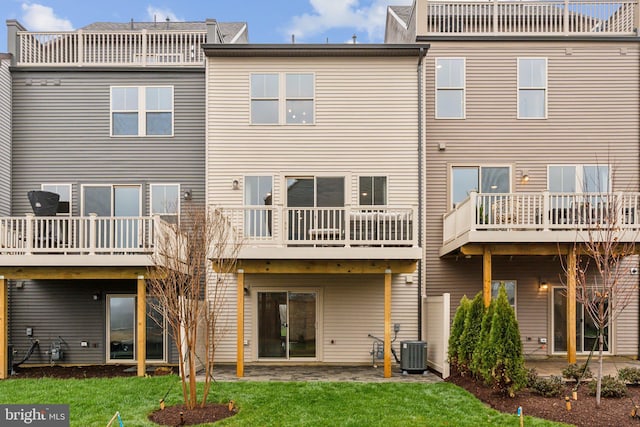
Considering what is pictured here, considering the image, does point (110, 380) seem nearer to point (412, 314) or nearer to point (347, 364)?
point (347, 364)

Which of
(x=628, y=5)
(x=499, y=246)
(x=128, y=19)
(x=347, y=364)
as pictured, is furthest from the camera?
(x=128, y=19)

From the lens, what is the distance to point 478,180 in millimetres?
12789

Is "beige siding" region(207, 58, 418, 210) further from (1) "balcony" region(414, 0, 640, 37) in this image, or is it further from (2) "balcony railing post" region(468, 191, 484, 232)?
(2) "balcony railing post" region(468, 191, 484, 232)

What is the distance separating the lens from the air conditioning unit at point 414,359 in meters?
10.8

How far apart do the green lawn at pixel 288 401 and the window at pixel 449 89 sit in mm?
6977

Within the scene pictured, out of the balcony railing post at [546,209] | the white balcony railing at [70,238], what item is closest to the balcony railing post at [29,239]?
the white balcony railing at [70,238]

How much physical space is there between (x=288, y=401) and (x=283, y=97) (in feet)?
24.8

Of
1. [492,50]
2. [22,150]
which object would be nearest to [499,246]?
[492,50]

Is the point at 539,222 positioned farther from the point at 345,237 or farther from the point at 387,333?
the point at 345,237

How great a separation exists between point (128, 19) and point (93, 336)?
1369 centimetres

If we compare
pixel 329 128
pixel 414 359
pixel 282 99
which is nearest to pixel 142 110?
pixel 282 99

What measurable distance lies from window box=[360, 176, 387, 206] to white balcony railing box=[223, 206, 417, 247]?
1.23 meters

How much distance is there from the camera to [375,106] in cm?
1262

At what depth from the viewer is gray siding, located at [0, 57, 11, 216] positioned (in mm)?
12461
